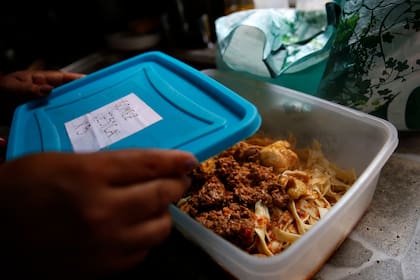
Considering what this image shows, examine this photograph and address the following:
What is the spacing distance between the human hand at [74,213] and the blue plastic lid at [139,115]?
0.14 metres

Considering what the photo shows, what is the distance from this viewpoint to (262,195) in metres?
0.63

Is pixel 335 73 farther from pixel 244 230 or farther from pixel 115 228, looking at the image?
pixel 115 228

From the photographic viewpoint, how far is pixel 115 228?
0.36m

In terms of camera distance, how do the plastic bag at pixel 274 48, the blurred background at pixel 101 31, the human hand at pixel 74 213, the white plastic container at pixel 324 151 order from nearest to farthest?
the human hand at pixel 74 213 < the white plastic container at pixel 324 151 < the plastic bag at pixel 274 48 < the blurred background at pixel 101 31

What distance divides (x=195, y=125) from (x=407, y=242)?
401mm

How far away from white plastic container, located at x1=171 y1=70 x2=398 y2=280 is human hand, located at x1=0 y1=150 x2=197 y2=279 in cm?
17

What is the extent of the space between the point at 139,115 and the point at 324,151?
421 millimetres

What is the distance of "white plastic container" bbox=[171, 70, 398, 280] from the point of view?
0.50 m

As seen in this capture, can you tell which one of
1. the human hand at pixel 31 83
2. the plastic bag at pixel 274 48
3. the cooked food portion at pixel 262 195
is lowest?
the cooked food portion at pixel 262 195

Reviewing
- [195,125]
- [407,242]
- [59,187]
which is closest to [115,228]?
[59,187]

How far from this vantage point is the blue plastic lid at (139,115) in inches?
20.9

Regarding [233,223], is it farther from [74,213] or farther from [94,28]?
[94,28]

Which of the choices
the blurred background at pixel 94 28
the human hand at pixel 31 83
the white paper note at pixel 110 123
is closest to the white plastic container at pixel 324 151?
the white paper note at pixel 110 123

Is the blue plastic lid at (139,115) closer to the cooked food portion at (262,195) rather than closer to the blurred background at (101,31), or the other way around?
the cooked food portion at (262,195)
